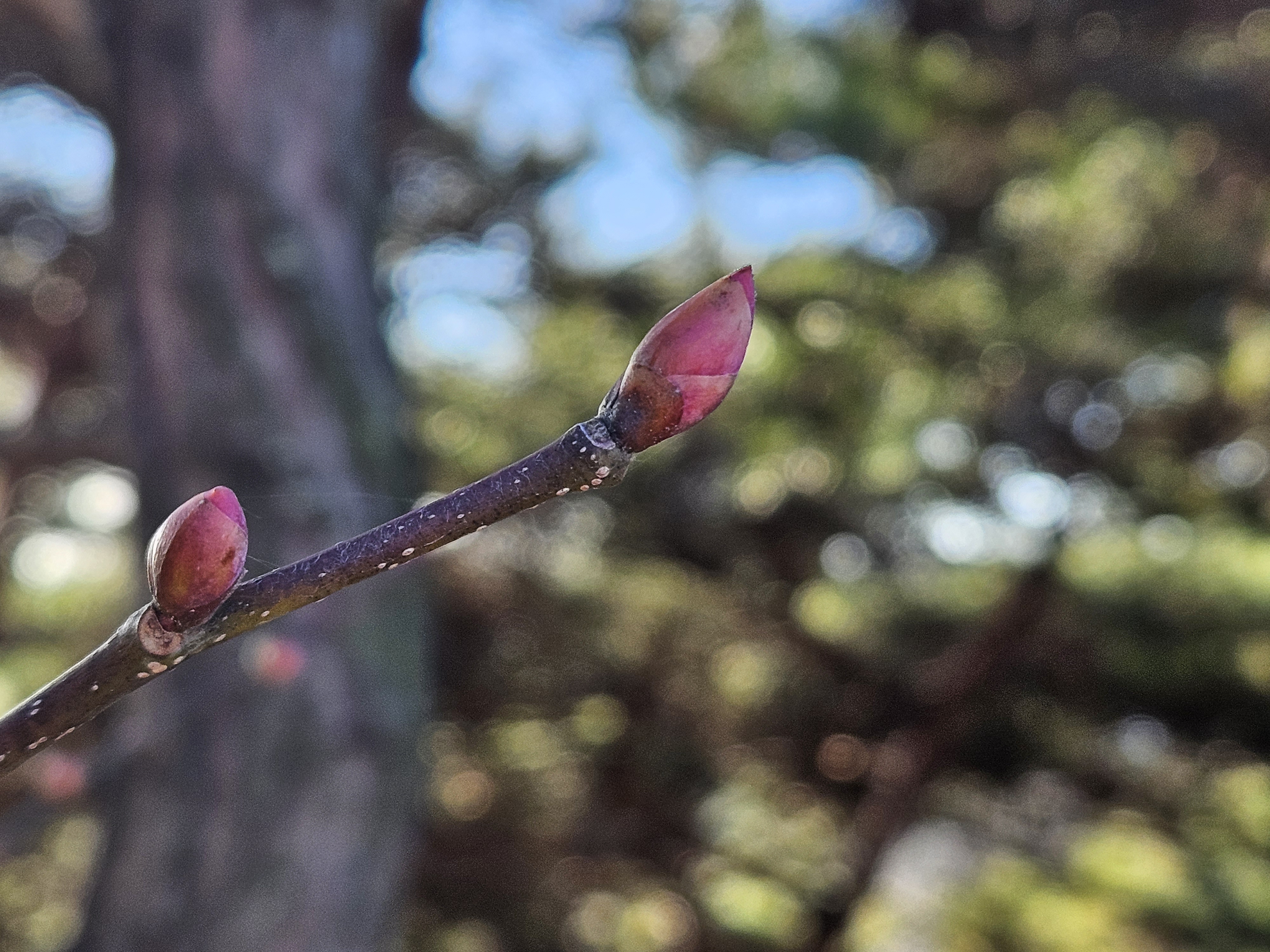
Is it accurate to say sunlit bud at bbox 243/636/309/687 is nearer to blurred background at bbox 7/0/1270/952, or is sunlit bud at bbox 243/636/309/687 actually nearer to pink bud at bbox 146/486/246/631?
blurred background at bbox 7/0/1270/952

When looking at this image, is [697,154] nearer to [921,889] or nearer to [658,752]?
[658,752]

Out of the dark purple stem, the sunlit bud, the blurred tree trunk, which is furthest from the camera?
the blurred tree trunk

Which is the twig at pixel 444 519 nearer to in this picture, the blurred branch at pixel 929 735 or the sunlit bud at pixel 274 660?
the sunlit bud at pixel 274 660

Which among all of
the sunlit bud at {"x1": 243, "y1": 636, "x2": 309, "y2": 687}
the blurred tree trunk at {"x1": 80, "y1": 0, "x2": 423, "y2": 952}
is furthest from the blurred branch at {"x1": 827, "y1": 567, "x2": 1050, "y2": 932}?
the sunlit bud at {"x1": 243, "y1": 636, "x2": 309, "y2": 687}

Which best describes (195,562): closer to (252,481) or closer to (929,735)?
(252,481)

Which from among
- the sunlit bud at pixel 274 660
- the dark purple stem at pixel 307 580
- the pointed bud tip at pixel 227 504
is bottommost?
the sunlit bud at pixel 274 660

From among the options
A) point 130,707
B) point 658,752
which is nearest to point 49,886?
point 658,752

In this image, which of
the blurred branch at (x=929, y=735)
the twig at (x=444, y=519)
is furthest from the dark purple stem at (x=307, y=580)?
the blurred branch at (x=929, y=735)
